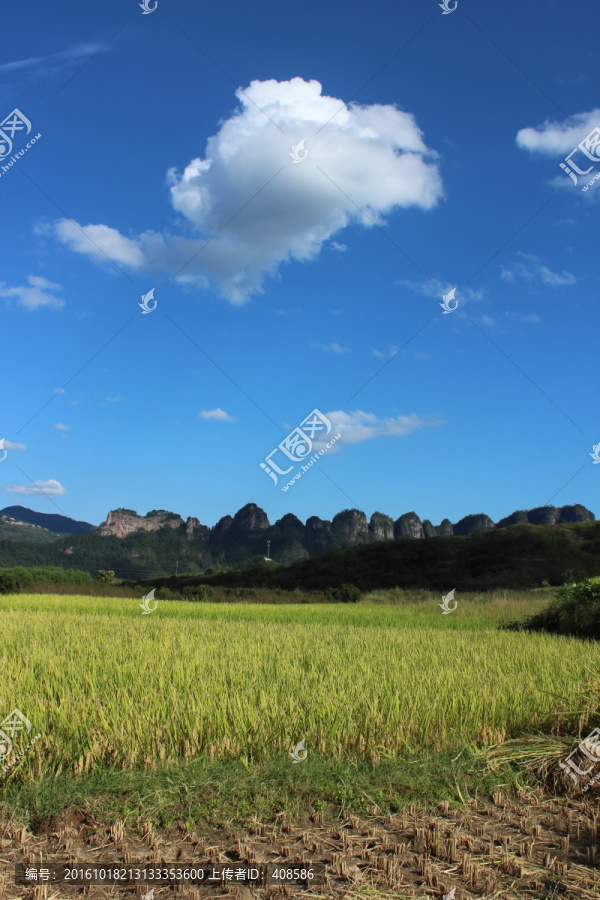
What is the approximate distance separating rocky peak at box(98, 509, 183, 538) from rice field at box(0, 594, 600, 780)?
73.6 m

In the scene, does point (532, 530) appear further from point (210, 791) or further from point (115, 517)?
point (115, 517)

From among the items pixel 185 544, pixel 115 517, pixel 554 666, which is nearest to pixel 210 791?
pixel 554 666

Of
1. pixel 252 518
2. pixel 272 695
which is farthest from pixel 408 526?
pixel 272 695

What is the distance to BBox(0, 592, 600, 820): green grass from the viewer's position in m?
3.38

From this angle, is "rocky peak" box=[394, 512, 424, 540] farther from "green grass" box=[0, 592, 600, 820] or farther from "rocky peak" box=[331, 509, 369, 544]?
"green grass" box=[0, 592, 600, 820]

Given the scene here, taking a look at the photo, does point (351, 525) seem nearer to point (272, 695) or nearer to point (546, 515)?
point (546, 515)

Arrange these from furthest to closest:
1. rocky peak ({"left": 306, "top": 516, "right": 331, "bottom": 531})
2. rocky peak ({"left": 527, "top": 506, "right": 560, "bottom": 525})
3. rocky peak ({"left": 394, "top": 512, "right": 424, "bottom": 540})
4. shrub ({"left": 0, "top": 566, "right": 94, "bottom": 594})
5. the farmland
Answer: rocky peak ({"left": 394, "top": 512, "right": 424, "bottom": 540}) → rocky peak ({"left": 306, "top": 516, "right": 331, "bottom": 531}) → rocky peak ({"left": 527, "top": 506, "right": 560, "bottom": 525}) → shrub ({"left": 0, "top": 566, "right": 94, "bottom": 594}) → the farmland

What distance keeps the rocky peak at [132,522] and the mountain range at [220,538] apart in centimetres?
14

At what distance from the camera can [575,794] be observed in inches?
147

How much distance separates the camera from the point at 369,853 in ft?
9.28

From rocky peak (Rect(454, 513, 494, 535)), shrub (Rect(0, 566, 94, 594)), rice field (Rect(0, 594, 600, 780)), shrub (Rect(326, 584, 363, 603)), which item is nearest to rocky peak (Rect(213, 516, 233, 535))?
rocky peak (Rect(454, 513, 494, 535))

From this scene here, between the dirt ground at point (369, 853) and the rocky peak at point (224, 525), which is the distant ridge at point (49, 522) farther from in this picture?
the dirt ground at point (369, 853)

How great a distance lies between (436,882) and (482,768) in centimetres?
139

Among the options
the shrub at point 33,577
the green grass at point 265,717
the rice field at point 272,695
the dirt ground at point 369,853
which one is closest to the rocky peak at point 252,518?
the shrub at point 33,577
